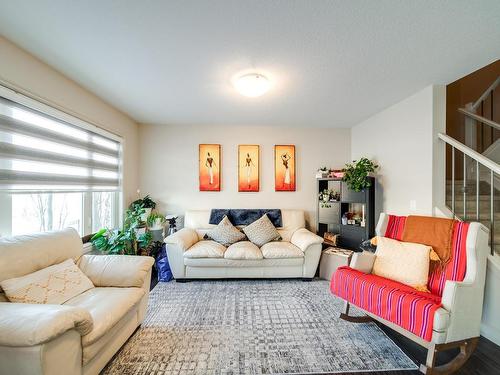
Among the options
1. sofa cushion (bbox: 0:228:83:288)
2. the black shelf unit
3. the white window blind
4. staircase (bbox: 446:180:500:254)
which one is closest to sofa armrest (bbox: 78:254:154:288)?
sofa cushion (bbox: 0:228:83:288)

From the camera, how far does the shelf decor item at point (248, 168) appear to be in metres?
3.94

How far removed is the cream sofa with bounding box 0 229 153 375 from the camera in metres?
1.03

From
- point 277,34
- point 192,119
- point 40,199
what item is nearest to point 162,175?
point 192,119

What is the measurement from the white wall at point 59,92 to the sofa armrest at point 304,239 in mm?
2770

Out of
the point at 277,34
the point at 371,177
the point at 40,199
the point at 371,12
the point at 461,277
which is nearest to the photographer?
the point at 371,12

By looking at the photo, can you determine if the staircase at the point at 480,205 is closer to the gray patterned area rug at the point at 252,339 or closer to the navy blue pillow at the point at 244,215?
the gray patterned area rug at the point at 252,339

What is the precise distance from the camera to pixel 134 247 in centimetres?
292

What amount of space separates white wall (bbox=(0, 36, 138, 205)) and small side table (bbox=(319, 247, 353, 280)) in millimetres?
3211

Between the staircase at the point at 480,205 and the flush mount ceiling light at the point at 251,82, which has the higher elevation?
the flush mount ceiling light at the point at 251,82

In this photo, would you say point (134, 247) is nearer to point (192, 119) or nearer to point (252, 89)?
point (192, 119)

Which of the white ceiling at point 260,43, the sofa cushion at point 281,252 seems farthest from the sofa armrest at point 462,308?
the white ceiling at point 260,43

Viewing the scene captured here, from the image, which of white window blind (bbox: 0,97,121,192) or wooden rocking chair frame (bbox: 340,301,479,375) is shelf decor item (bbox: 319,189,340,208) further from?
white window blind (bbox: 0,97,121,192)

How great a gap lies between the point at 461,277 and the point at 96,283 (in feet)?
10.1

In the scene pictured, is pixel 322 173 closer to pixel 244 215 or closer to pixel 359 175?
pixel 359 175
